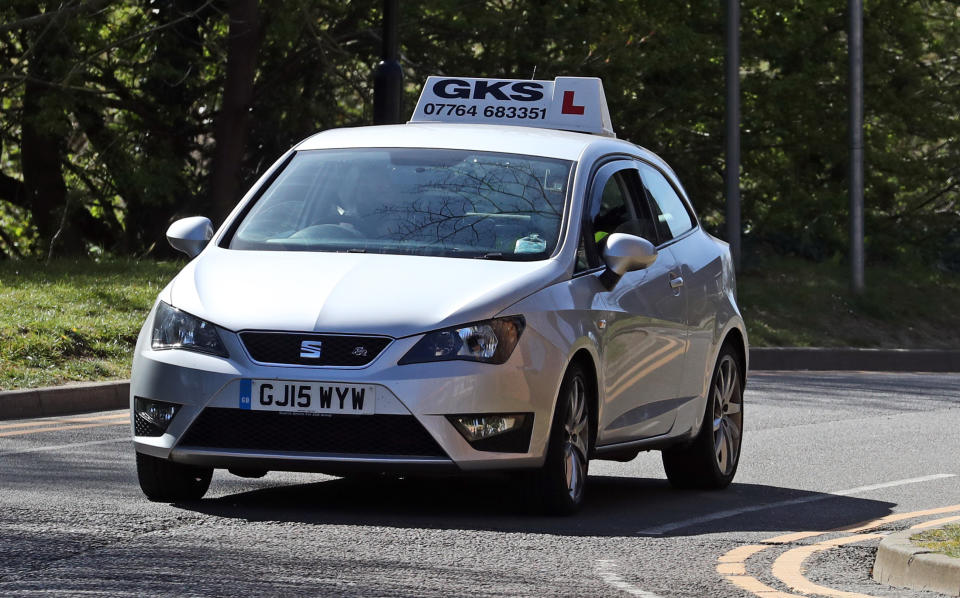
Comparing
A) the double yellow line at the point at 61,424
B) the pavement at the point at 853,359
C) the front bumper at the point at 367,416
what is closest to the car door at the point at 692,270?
the front bumper at the point at 367,416

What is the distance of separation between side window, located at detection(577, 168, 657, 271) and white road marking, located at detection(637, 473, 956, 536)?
1230 millimetres

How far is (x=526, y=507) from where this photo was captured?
807cm

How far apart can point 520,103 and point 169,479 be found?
331cm

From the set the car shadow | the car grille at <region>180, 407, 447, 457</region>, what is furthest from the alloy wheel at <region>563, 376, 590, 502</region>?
the car grille at <region>180, 407, 447, 457</region>

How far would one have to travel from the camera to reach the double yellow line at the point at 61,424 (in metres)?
11.6

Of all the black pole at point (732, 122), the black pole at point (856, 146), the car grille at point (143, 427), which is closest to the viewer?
the car grille at point (143, 427)

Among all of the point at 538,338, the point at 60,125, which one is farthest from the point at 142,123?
the point at 538,338

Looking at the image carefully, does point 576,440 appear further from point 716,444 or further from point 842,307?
point 842,307

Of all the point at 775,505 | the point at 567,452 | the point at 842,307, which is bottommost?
the point at 842,307

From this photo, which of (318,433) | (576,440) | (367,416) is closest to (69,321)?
(576,440)

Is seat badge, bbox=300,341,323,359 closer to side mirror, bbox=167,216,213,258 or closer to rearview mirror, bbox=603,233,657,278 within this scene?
side mirror, bbox=167,216,213,258

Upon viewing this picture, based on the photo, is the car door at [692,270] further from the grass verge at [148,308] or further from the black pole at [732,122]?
the black pole at [732,122]

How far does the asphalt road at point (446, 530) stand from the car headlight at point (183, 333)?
0.71 metres

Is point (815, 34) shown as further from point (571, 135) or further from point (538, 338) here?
point (538, 338)
